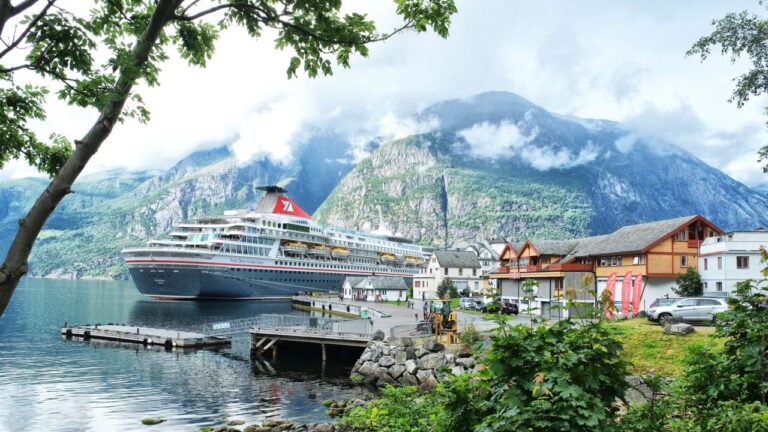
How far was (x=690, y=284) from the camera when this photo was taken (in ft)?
114

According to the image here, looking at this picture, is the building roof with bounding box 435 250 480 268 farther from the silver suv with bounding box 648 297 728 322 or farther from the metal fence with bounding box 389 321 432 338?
the silver suv with bounding box 648 297 728 322

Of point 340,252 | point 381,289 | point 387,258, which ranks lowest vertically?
point 381,289

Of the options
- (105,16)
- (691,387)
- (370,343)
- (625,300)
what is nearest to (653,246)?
(625,300)

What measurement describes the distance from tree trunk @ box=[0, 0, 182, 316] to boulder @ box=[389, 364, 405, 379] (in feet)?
77.6

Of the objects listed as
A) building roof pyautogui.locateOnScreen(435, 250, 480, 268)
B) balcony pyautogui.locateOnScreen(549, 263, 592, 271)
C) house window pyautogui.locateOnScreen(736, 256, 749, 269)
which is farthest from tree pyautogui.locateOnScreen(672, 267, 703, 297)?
building roof pyautogui.locateOnScreen(435, 250, 480, 268)

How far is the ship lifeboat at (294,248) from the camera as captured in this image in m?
106

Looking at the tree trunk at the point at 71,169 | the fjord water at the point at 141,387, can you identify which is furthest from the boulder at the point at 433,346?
the tree trunk at the point at 71,169

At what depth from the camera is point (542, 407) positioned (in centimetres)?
480

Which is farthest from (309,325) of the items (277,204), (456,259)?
(277,204)

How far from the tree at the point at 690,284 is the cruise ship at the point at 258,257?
73.1m

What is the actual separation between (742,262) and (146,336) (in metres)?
42.3

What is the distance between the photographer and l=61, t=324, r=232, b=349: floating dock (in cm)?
3891

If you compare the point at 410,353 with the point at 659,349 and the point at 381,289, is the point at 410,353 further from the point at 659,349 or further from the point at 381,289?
the point at 381,289

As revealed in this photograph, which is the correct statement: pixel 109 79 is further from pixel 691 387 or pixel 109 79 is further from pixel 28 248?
pixel 691 387
